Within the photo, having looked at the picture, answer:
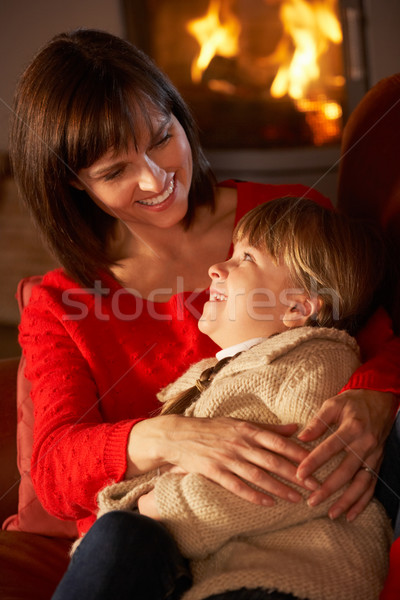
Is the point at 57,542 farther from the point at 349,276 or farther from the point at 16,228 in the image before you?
the point at 16,228

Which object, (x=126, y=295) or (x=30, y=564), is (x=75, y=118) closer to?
(x=126, y=295)

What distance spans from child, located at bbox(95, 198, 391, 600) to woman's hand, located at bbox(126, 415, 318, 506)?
0.02 meters

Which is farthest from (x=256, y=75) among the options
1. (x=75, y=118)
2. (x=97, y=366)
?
(x=97, y=366)

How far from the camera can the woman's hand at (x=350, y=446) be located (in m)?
0.93

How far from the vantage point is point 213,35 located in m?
3.24

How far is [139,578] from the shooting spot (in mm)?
858

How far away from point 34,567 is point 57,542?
0.46 feet

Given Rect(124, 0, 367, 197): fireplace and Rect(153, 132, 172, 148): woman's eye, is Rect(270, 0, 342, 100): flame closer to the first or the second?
Rect(124, 0, 367, 197): fireplace

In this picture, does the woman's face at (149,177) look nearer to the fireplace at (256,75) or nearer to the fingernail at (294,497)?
the fingernail at (294,497)

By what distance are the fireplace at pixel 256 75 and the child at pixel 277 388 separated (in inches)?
80.8

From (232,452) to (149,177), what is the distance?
21.3 inches

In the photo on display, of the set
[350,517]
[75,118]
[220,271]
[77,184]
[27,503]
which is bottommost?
[27,503]

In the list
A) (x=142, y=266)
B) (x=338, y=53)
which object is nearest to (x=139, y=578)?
(x=142, y=266)

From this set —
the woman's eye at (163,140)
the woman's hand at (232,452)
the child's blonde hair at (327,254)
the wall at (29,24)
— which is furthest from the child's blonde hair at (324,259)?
the wall at (29,24)
